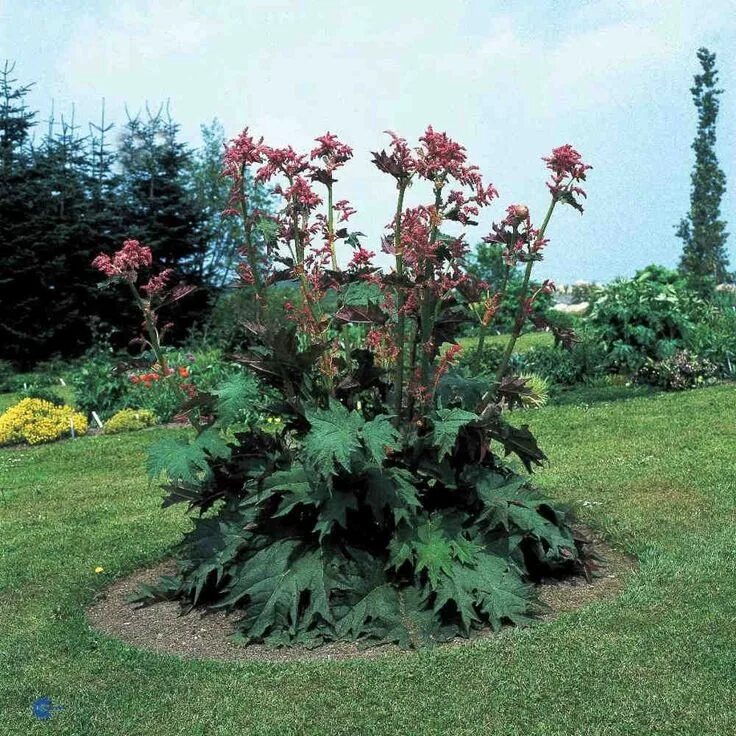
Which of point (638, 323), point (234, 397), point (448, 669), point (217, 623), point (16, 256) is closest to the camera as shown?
point (448, 669)

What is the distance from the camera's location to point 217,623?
211 inches

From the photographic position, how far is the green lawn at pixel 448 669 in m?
4.13

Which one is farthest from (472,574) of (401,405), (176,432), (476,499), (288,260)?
(176,432)

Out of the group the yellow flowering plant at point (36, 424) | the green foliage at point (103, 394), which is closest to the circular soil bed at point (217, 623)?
the yellow flowering plant at point (36, 424)

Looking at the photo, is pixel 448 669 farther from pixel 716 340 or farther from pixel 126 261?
pixel 716 340

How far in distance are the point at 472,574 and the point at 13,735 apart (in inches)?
85.9

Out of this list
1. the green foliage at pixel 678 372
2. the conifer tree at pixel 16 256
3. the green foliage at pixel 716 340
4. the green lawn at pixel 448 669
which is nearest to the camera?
the green lawn at pixel 448 669

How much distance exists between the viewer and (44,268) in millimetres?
25969

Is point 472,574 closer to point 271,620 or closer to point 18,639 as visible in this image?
point 271,620

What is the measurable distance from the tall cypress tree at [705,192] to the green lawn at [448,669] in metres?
27.5

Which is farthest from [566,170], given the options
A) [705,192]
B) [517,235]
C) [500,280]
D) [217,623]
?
[705,192]

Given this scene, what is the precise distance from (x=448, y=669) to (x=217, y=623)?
139 cm

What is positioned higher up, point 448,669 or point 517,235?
point 517,235

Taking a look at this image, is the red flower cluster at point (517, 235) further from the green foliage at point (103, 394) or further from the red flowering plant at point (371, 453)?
the green foliage at point (103, 394)
